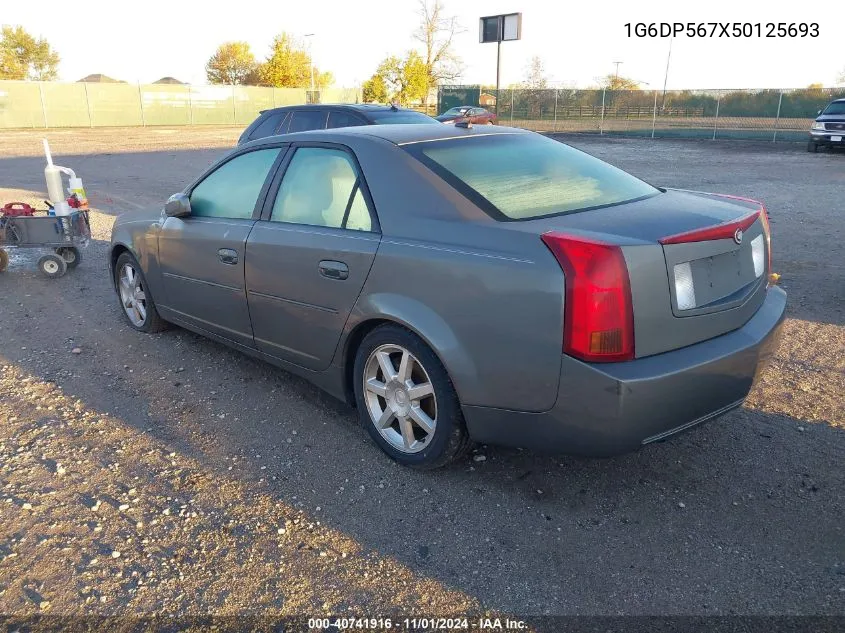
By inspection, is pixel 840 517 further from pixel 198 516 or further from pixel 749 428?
pixel 198 516

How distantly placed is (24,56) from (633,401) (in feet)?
235

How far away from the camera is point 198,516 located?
3.04 m

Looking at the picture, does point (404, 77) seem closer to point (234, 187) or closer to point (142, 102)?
point (142, 102)

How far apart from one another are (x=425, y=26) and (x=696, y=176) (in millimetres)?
50640

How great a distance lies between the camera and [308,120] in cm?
1039

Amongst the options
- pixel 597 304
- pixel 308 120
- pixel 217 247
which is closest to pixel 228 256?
pixel 217 247

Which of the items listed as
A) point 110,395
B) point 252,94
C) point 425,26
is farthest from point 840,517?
point 425,26

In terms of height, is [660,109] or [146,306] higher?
[660,109]

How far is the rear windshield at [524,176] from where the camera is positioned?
10.5ft

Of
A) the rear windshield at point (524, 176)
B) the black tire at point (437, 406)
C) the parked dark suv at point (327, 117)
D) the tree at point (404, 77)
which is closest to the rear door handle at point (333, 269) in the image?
the black tire at point (437, 406)

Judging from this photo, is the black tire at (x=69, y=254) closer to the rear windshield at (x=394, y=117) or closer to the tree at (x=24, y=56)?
the rear windshield at (x=394, y=117)

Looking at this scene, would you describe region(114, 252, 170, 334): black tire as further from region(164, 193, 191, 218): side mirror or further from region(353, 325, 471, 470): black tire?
region(353, 325, 471, 470): black tire

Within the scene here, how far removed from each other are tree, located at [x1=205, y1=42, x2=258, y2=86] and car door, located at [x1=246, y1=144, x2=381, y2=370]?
2922 inches

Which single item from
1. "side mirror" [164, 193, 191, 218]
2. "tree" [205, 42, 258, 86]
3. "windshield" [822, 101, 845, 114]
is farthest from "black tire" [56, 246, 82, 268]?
"tree" [205, 42, 258, 86]
